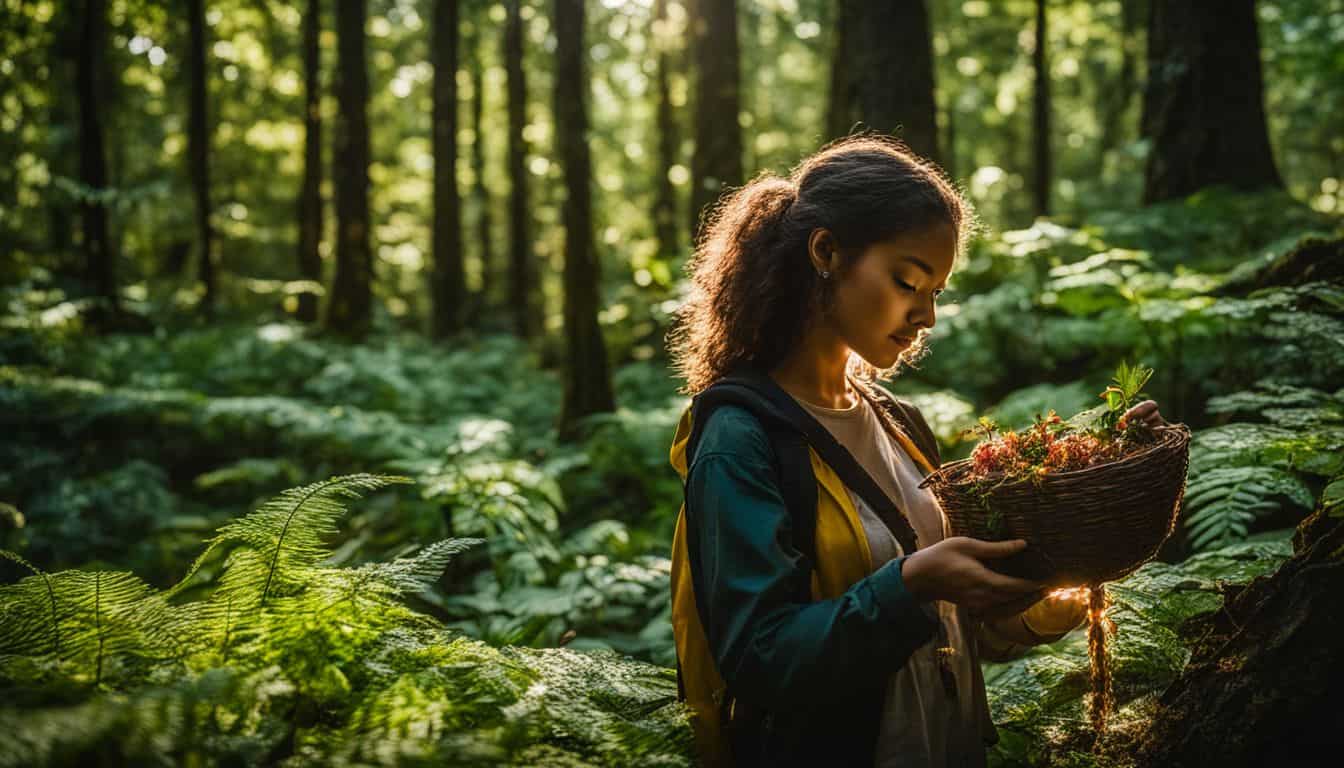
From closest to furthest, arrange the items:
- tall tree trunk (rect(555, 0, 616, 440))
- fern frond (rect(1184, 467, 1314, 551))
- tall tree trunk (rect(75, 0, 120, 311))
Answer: fern frond (rect(1184, 467, 1314, 551)) < tall tree trunk (rect(555, 0, 616, 440)) < tall tree trunk (rect(75, 0, 120, 311))

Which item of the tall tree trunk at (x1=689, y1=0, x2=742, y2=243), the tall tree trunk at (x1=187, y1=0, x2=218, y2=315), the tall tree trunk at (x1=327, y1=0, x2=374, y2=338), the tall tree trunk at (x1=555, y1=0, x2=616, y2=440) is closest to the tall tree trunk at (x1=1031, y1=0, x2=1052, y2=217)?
the tall tree trunk at (x1=689, y1=0, x2=742, y2=243)

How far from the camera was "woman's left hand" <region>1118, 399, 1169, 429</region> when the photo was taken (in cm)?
197

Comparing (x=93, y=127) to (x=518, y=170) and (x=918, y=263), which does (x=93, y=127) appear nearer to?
(x=518, y=170)

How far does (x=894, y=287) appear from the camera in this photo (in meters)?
2.10

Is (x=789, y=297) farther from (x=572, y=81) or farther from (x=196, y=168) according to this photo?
(x=196, y=168)

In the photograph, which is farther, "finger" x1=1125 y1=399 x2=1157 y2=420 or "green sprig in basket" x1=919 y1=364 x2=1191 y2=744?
"finger" x1=1125 y1=399 x2=1157 y2=420

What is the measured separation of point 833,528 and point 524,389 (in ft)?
33.6

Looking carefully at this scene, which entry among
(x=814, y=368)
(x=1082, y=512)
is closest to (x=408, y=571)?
(x=814, y=368)

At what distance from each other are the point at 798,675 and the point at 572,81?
7859mm

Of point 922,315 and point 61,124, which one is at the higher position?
point 61,124

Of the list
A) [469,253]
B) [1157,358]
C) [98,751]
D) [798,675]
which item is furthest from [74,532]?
[469,253]

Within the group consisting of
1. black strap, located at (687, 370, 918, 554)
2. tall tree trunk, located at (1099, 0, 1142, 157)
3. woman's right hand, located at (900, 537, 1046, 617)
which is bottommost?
woman's right hand, located at (900, 537, 1046, 617)

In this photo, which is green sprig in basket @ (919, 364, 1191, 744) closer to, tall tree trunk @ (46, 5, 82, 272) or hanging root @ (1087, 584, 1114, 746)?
hanging root @ (1087, 584, 1114, 746)

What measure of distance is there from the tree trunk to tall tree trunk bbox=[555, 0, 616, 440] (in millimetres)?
6779
